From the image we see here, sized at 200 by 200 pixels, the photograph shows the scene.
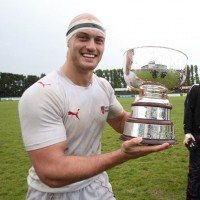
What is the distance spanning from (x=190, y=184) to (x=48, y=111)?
322cm

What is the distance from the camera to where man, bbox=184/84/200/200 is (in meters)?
4.53

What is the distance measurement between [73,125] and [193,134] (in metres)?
2.78

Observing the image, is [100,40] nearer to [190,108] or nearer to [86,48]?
[86,48]

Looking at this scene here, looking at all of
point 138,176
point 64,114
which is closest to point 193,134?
point 138,176

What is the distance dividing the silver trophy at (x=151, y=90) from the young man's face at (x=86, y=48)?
0.26 meters

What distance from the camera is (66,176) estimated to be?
80.6 inches

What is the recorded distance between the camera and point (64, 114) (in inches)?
92.2

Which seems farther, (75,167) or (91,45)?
(91,45)

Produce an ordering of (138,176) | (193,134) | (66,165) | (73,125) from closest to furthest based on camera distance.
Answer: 1. (66,165)
2. (73,125)
3. (193,134)
4. (138,176)

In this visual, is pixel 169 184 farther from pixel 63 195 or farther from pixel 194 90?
pixel 63 195

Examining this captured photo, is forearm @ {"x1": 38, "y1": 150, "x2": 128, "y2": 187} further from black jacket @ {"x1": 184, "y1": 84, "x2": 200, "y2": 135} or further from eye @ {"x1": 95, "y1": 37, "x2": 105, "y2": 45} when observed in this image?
black jacket @ {"x1": 184, "y1": 84, "x2": 200, "y2": 135}

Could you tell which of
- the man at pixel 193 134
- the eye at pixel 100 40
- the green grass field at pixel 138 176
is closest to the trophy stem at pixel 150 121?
the eye at pixel 100 40

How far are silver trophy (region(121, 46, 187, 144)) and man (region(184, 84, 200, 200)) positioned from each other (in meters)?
2.14

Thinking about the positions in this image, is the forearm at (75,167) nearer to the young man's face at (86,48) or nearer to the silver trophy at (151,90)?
the silver trophy at (151,90)
